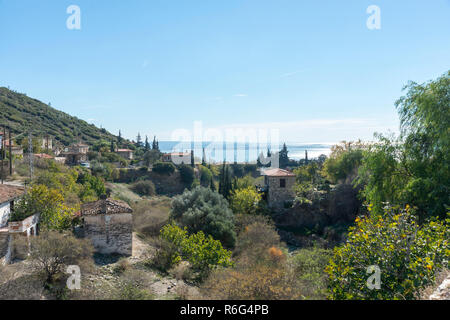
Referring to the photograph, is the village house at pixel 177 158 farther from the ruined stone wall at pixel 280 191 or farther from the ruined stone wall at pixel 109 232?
the ruined stone wall at pixel 109 232

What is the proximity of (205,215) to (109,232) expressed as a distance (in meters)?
7.47

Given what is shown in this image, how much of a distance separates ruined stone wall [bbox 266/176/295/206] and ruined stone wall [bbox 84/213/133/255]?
52.8 ft

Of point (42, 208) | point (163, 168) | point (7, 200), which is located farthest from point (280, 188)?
point (163, 168)

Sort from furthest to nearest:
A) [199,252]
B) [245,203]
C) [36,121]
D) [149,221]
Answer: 1. [36,121]
2. [245,203]
3. [149,221]
4. [199,252]

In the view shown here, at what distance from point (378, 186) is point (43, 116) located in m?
73.0

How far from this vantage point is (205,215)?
2086cm

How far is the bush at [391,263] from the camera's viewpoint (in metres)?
5.79

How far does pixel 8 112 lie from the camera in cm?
5616

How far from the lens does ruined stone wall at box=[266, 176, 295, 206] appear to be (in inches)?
1096

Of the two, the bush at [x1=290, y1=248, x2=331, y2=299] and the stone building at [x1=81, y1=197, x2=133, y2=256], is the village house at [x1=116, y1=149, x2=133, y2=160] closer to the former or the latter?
the stone building at [x1=81, y1=197, x2=133, y2=256]

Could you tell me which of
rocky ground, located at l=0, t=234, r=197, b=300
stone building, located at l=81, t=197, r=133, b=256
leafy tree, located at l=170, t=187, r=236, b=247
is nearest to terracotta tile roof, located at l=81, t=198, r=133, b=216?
stone building, located at l=81, t=197, r=133, b=256

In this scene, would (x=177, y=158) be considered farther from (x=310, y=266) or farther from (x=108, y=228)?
(x=310, y=266)

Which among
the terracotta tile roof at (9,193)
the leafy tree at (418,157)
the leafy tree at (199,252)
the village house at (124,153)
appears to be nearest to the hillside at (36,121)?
the village house at (124,153)
